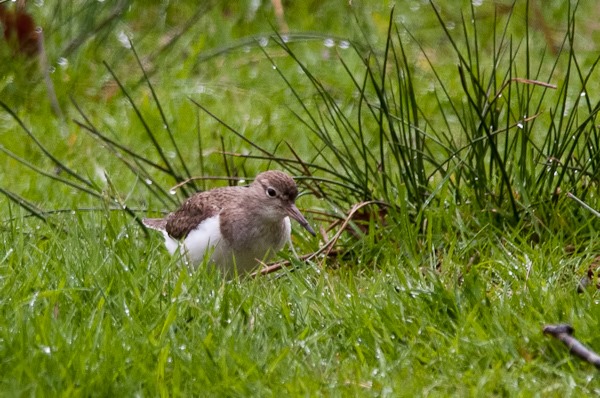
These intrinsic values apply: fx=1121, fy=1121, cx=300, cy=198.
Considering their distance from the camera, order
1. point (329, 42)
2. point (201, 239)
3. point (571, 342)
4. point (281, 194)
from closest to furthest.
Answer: point (571, 342), point (201, 239), point (281, 194), point (329, 42)

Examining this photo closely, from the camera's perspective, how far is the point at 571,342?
12.0 feet

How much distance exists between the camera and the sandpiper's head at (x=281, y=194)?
217 inches

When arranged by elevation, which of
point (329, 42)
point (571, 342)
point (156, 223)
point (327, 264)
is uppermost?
point (571, 342)

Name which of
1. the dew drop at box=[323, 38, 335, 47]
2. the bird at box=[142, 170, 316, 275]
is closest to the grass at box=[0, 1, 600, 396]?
the bird at box=[142, 170, 316, 275]

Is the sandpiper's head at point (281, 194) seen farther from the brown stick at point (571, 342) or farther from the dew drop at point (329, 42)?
the dew drop at point (329, 42)

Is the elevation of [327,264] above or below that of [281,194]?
below

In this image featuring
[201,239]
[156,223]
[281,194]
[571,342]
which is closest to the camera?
[571,342]

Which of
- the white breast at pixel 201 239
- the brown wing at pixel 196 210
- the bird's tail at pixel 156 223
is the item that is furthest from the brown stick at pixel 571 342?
the bird's tail at pixel 156 223

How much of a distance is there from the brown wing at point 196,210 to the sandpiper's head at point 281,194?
7.7 inches

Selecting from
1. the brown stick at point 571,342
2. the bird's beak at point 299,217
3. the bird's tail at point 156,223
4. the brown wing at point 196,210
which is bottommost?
the bird's tail at point 156,223

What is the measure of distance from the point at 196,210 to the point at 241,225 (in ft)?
0.87

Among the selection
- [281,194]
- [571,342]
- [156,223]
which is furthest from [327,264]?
[571,342]

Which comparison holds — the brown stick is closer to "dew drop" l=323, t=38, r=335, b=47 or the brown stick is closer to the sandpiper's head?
the sandpiper's head

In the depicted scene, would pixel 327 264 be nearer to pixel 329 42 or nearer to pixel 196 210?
pixel 196 210
